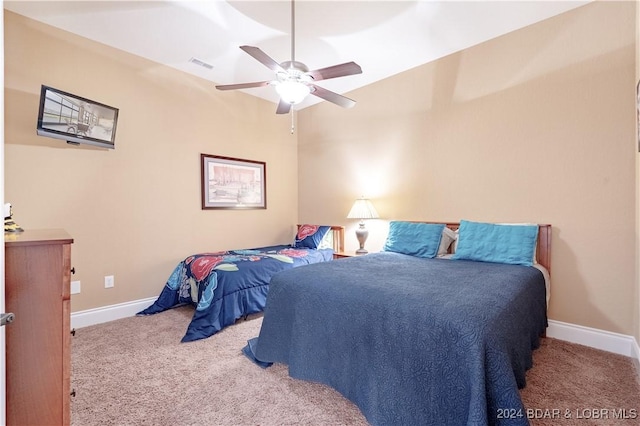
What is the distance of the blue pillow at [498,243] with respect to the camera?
2.47m

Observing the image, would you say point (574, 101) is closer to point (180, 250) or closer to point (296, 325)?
point (296, 325)

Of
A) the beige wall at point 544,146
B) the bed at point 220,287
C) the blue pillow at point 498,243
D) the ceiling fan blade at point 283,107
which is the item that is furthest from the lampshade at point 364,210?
the ceiling fan blade at point 283,107

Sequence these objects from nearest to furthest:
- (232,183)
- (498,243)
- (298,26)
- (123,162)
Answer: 1. (498,243)
2. (298,26)
3. (123,162)
4. (232,183)

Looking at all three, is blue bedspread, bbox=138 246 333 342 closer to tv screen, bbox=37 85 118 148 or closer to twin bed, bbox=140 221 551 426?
twin bed, bbox=140 221 551 426

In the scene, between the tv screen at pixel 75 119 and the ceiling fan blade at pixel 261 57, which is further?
the tv screen at pixel 75 119

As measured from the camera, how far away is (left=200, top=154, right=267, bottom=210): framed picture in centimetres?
385

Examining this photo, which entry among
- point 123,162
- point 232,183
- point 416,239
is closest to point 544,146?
point 416,239

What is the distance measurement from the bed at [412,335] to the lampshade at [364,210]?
1341 mm

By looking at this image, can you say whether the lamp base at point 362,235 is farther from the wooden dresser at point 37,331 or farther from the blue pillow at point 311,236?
the wooden dresser at point 37,331

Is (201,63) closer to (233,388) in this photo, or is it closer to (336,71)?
(336,71)

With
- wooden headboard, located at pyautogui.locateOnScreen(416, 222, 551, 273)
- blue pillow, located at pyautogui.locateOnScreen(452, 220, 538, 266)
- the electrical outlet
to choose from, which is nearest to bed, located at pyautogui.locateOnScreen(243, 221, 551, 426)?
blue pillow, located at pyautogui.locateOnScreen(452, 220, 538, 266)

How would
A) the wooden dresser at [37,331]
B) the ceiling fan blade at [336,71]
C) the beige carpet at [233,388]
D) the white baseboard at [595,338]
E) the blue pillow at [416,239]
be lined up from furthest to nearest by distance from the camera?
the blue pillow at [416,239] < the white baseboard at [595,338] < the ceiling fan blade at [336,71] < the beige carpet at [233,388] < the wooden dresser at [37,331]

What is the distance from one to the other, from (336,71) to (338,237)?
8.31 feet

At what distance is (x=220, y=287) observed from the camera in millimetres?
2738
